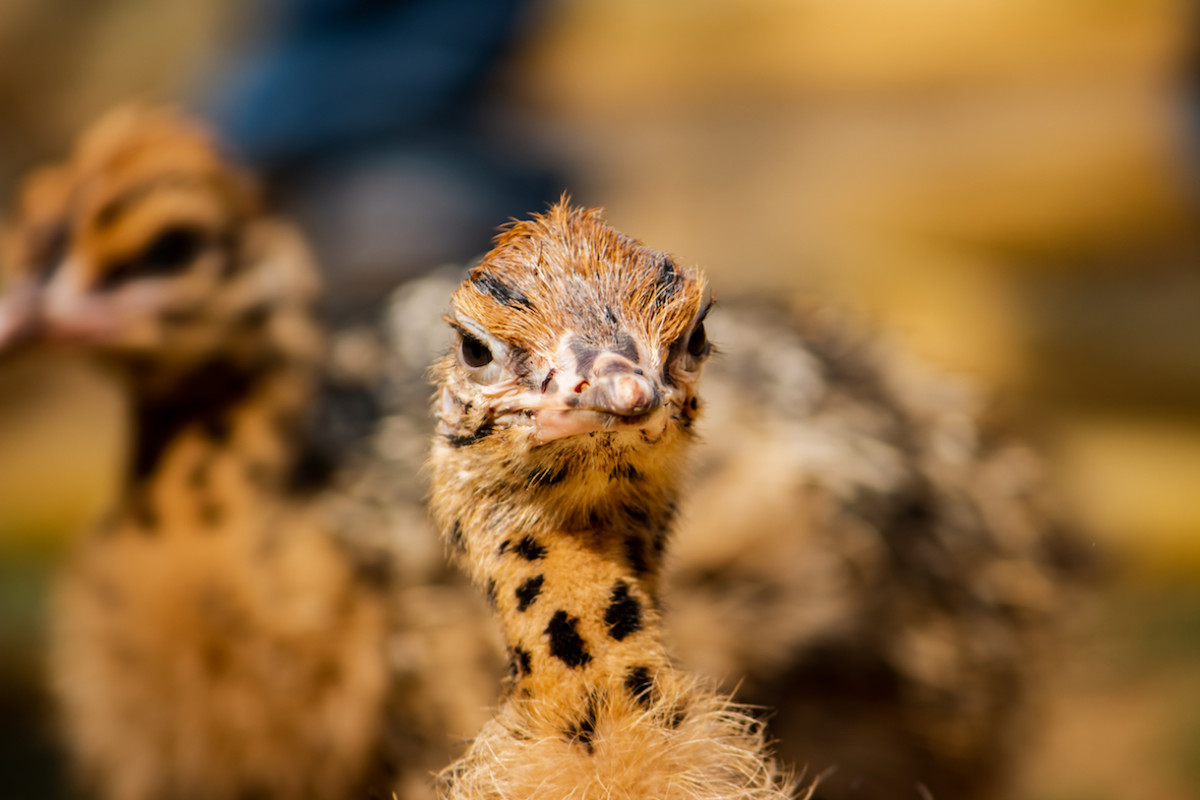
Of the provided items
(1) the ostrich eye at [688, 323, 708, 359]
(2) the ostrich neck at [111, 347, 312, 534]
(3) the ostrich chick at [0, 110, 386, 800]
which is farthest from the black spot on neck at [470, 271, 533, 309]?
(2) the ostrich neck at [111, 347, 312, 534]

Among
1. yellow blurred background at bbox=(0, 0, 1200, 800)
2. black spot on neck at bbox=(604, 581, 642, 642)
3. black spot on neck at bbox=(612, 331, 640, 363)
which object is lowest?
black spot on neck at bbox=(604, 581, 642, 642)

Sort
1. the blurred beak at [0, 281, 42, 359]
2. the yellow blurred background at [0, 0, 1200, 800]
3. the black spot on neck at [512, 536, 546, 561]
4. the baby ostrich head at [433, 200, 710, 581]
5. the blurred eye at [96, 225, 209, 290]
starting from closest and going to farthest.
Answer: the baby ostrich head at [433, 200, 710, 581]
the black spot on neck at [512, 536, 546, 561]
the blurred beak at [0, 281, 42, 359]
the blurred eye at [96, 225, 209, 290]
the yellow blurred background at [0, 0, 1200, 800]

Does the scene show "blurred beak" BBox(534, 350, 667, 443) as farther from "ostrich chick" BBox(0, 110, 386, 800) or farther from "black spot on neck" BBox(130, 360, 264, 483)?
"black spot on neck" BBox(130, 360, 264, 483)

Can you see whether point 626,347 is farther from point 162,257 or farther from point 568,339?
point 162,257

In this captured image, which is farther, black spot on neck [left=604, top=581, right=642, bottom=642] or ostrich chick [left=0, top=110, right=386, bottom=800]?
ostrich chick [left=0, top=110, right=386, bottom=800]

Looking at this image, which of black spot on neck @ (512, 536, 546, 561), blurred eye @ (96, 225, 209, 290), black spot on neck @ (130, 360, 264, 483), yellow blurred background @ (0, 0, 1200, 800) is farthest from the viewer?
yellow blurred background @ (0, 0, 1200, 800)

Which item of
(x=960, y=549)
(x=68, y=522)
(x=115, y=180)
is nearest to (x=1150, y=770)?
(x=960, y=549)

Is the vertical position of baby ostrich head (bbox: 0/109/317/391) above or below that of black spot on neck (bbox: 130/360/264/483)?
above
